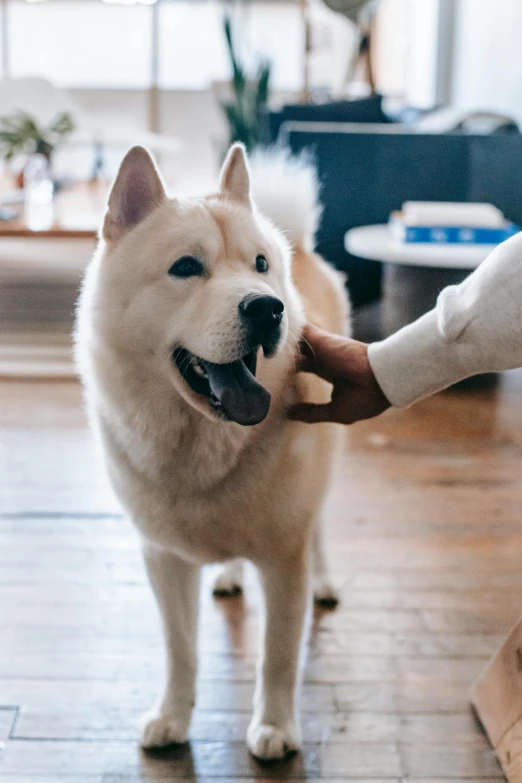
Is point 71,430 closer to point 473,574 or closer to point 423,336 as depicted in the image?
point 473,574

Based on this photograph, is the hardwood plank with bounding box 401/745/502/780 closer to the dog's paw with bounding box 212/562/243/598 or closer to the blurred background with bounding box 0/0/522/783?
the blurred background with bounding box 0/0/522/783

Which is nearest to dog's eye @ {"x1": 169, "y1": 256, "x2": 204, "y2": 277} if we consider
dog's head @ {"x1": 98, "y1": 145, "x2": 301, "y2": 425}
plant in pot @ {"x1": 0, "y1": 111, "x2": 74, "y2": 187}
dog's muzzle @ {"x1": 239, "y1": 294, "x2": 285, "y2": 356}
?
dog's head @ {"x1": 98, "y1": 145, "x2": 301, "y2": 425}

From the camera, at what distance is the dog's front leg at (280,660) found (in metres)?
1.21

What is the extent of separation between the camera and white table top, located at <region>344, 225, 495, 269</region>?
2.71 metres

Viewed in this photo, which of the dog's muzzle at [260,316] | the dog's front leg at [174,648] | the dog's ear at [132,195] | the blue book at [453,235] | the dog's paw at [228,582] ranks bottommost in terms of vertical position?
the dog's paw at [228,582]

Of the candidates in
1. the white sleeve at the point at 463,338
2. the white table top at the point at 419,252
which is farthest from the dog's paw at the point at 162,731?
the white table top at the point at 419,252

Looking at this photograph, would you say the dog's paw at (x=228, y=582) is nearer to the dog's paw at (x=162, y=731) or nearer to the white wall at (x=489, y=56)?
the dog's paw at (x=162, y=731)

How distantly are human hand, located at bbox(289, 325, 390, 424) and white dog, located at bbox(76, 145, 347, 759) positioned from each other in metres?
0.04

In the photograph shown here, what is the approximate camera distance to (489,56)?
4.62 m

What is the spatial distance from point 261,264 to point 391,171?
2.44 meters

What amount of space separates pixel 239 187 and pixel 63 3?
7350mm

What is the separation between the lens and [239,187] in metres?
1.21

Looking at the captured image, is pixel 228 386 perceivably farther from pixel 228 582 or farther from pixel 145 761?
pixel 228 582

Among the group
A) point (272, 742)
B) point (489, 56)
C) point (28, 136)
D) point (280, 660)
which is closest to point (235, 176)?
point (280, 660)
